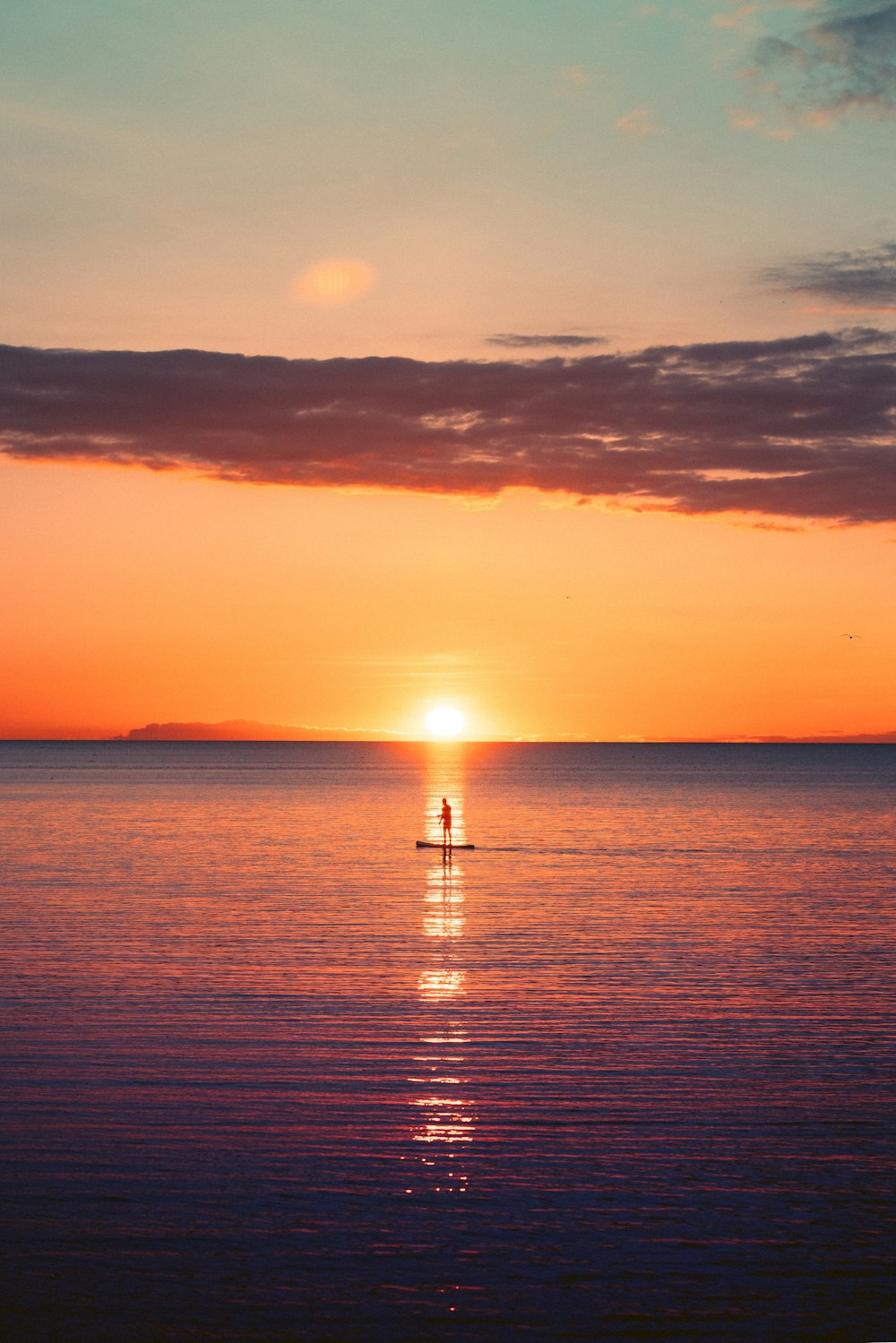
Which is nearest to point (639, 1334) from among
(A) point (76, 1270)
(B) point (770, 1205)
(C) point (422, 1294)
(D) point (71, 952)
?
(C) point (422, 1294)

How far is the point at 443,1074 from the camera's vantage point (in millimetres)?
23641

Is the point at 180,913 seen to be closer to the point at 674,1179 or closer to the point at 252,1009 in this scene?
the point at 252,1009

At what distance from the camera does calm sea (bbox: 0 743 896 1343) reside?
14180mm

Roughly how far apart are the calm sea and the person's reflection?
0.28 ft

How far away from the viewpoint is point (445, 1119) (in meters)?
20.6

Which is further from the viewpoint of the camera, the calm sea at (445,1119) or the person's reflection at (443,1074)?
the person's reflection at (443,1074)

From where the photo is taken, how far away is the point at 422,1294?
560 inches

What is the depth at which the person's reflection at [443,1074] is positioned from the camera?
60.5ft

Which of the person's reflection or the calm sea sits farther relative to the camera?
the person's reflection

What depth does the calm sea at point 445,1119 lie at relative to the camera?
14180 millimetres

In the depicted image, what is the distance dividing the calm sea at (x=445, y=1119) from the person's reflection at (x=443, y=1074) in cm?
9

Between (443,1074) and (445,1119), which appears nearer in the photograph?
(445,1119)

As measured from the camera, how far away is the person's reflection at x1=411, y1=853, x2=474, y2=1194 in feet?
60.5

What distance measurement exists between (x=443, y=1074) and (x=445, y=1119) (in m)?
3.06
